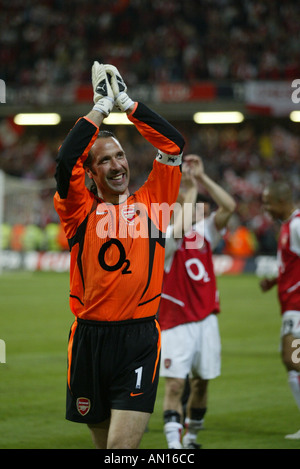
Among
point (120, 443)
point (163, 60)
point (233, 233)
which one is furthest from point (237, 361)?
point (163, 60)

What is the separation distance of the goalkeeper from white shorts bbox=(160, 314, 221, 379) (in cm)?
179

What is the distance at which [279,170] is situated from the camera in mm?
29656

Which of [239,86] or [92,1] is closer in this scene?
[239,86]

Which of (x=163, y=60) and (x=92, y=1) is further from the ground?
(x=92, y=1)

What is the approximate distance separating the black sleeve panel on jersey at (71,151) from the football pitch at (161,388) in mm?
3165

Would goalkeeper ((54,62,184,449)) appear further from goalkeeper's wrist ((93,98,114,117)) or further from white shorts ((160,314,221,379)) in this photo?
white shorts ((160,314,221,379))

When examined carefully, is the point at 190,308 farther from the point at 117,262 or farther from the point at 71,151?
the point at 71,151

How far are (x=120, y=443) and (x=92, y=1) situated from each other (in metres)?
34.0

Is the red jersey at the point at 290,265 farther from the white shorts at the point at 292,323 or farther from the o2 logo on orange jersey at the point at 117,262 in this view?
the o2 logo on orange jersey at the point at 117,262

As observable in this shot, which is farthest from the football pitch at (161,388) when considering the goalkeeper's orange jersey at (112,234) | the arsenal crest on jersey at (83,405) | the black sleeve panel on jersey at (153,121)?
the black sleeve panel on jersey at (153,121)

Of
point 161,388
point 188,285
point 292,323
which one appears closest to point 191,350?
point 188,285

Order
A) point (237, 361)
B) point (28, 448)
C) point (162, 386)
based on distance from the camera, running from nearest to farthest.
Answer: point (28, 448)
point (162, 386)
point (237, 361)
